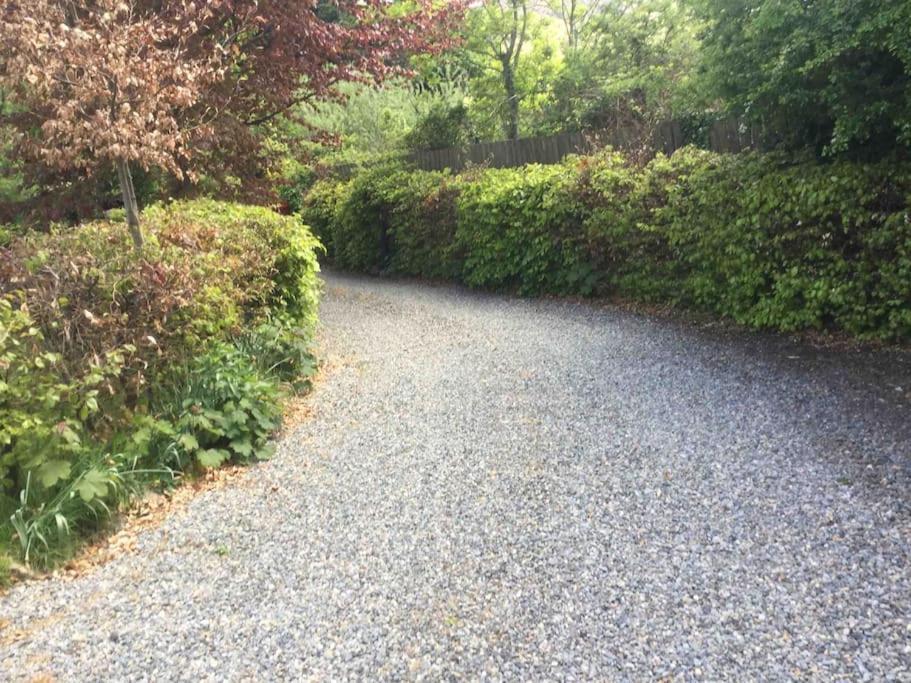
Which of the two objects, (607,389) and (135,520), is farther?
(607,389)

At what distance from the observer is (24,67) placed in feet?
13.4

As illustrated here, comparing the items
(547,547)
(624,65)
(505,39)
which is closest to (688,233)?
(547,547)

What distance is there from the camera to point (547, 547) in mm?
3033

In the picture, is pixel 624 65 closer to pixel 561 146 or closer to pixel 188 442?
A: pixel 561 146

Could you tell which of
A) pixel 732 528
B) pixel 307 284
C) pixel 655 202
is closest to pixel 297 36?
pixel 307 284

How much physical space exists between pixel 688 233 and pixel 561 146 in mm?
5607

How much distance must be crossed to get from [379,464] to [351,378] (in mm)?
1881

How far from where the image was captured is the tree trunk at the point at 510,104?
17422 mm

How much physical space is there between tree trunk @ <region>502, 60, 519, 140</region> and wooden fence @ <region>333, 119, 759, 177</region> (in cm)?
467

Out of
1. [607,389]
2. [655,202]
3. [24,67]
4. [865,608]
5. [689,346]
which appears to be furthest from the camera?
[655,202]

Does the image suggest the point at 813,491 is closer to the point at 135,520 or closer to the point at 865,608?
the point at 865,608

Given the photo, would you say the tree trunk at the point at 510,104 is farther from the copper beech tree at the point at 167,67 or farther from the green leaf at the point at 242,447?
the green leaf at the point at 242,447

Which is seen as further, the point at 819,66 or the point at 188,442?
the point at 819,66

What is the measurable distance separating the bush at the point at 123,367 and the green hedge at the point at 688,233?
3.59 meters
